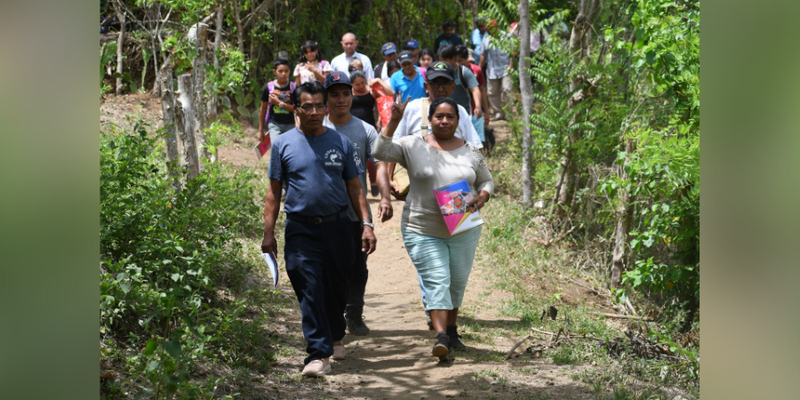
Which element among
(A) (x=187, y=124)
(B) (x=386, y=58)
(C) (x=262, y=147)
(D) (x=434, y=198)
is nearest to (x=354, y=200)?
(D) (x=434, y=198)

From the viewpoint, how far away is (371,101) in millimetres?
8945

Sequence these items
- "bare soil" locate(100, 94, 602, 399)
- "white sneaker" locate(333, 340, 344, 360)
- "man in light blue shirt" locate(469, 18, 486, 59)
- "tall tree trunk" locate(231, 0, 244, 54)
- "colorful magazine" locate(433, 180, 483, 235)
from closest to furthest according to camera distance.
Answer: "bare soil" locate(100, 94, 602, 399) → "colorful magazine" locate(433, 180, 483, 235) → "white sneaker" locate(333, 340, 344, 360) → "tall tree trunk" locate(231, 0, 244, 54) → "man in light blue shirt" locate(469, 18, 486, 59)

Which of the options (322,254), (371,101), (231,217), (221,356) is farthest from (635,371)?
(371,101)

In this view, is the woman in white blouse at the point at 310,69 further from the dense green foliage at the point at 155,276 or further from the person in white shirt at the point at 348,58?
the dense green foliage at the point at 155,276

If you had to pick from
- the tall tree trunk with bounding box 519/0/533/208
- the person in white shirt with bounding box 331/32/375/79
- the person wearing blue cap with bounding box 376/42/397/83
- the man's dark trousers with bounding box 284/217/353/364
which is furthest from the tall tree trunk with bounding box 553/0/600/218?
the man's dark trousers with bounding box 284/217/353/364

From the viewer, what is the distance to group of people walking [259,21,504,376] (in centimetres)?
486

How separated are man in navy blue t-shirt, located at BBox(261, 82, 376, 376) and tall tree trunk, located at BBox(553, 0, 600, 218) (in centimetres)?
445

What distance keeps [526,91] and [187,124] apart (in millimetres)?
4561

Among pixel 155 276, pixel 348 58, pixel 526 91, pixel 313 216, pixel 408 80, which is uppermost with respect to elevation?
pixel 348 58

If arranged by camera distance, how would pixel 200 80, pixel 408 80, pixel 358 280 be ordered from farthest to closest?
pixel 408 80
pixel 200 80
pixel 358 280

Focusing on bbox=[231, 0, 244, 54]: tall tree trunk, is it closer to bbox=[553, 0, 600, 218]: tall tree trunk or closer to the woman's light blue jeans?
bbox=[553, 0, 600, 218]: tall tree trunk

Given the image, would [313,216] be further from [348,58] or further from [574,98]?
[348,58]

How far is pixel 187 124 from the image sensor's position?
7.47 metres
